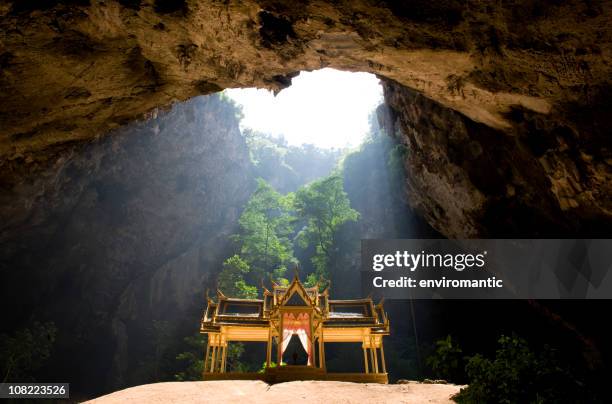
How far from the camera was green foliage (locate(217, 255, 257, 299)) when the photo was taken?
22348mm

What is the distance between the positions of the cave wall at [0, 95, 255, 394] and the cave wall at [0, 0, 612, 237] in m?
11.6

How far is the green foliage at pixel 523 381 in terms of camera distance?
6.46 metres

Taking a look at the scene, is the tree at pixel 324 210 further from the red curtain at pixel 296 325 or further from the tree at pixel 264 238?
the red curtain at pixel 296 325

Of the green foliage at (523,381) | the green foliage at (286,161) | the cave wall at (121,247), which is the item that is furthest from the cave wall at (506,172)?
the green foliage at (286,161)

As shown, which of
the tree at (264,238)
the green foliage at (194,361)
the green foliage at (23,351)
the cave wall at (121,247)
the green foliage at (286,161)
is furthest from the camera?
the green foliage at (286,161)

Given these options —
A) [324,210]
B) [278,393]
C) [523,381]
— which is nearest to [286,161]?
[324,210]

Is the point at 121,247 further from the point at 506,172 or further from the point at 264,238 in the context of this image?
the point at 506,172

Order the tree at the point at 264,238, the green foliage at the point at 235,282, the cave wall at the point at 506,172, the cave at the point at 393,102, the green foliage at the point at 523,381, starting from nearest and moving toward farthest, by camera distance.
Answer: the cave at the point at 393,102 → the green foliage at the point at 523,381 → the cave wall at the point at 506,172 → the green foliage at the point at 235,282 → the tree at the point at 264,238

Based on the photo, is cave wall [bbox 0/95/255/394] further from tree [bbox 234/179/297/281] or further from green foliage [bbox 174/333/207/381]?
tree [bbox 234/179/297/281]

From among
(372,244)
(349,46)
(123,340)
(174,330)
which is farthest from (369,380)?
(123,340)

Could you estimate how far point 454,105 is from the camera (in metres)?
8.27

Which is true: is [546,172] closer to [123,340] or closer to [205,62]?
[205,62]

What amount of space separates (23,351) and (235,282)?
427 inches

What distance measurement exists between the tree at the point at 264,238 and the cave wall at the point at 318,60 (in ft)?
65.1
